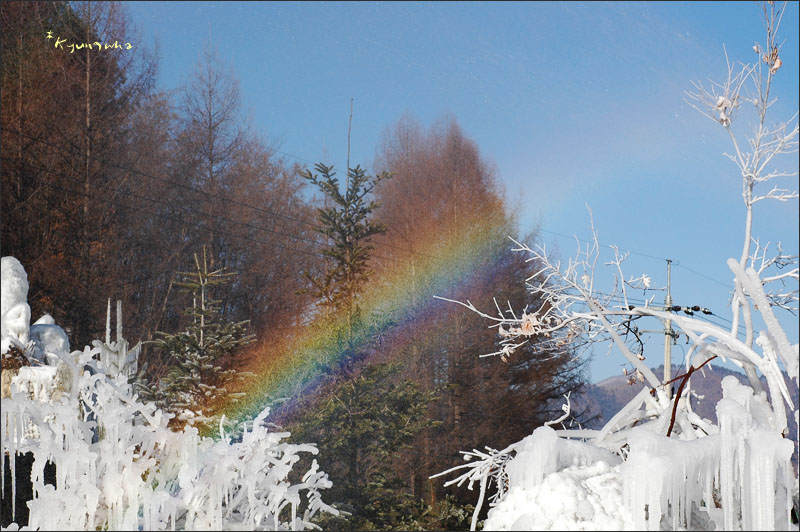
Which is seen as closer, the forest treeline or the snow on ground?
the snow on ground

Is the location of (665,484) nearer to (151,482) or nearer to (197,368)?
(151,482)

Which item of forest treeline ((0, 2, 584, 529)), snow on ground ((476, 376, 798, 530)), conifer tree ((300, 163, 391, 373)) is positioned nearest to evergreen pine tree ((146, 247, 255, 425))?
conifer tree ((300, 163, 391, 373))

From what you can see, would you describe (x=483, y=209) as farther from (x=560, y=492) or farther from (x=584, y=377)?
(x=560, y=492)

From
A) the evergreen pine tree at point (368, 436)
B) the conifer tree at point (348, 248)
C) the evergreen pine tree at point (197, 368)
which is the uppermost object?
the conifer tree at point (348, 248)

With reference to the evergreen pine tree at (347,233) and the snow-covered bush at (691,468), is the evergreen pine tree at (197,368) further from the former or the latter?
the snow-covered bush at (691,468)

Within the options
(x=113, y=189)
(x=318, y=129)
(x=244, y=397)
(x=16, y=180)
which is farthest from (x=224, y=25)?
(x=244, y=397)

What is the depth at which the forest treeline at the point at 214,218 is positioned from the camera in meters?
9.27

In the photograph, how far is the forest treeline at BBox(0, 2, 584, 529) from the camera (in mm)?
9273

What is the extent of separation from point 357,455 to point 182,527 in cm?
557

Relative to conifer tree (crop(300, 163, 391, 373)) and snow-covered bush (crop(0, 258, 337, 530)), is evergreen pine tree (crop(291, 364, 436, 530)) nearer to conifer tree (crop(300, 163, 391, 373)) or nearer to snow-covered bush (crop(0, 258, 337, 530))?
conifer tree (crop(300, 163, 391, 373))

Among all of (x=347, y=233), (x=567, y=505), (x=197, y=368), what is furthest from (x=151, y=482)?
(x=347, y=233)

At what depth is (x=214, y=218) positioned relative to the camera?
36.5 ft

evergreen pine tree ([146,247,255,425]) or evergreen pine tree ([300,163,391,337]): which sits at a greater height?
evergreen pine tree ([300,163,391,337])

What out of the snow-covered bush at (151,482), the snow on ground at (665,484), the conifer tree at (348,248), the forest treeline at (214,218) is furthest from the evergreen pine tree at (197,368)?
the snow on ground at (665,484)
